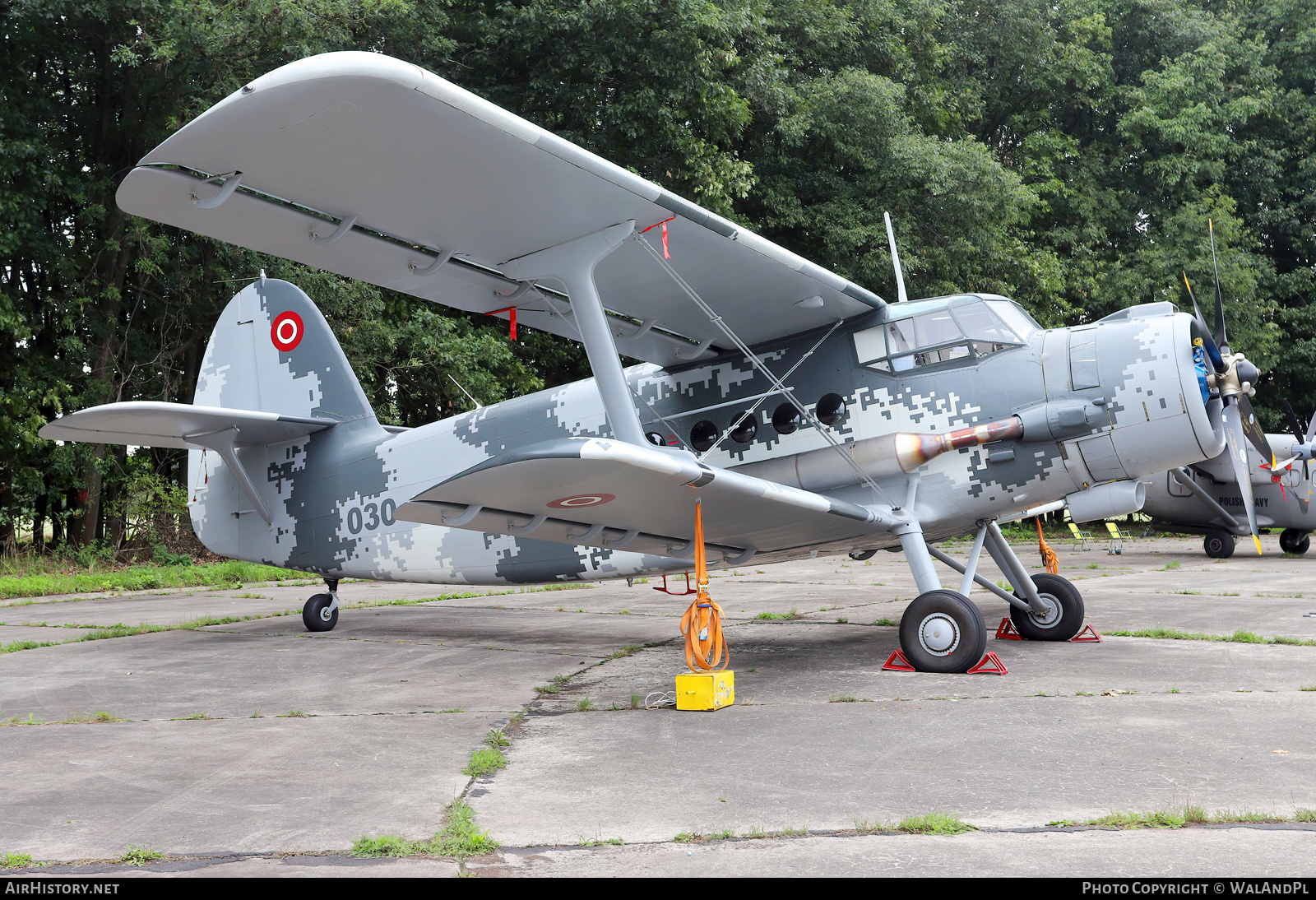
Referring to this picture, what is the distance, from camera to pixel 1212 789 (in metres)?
3.67

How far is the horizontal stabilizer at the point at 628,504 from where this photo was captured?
17.1ft

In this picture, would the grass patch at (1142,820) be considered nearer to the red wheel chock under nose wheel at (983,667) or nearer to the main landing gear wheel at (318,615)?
the red wheel chock under nose wheel at (983,667)

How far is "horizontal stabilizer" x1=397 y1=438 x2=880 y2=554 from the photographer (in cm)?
521

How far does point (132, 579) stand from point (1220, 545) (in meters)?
18.8

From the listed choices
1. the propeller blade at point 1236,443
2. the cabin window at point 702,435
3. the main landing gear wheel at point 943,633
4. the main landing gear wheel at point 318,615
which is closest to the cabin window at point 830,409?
the cabin window at point 702,435

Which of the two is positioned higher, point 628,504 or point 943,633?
point 628,504

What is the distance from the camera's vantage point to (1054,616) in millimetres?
7973

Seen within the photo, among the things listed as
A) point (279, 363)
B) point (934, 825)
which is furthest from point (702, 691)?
point (279, 363)

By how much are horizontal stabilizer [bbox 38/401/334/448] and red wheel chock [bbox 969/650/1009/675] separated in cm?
645

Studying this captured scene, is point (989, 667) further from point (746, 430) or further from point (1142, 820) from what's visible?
point (1142, 820)

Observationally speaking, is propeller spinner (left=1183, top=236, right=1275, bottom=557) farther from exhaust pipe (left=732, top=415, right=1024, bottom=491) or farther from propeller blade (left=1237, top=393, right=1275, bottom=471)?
propeller blade (left=1237, top=393, right=1275, bottom=471)

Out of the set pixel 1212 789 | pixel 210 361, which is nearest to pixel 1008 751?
pixel 1212 789

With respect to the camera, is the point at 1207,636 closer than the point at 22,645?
Yes

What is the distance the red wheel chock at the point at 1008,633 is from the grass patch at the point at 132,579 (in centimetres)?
977
